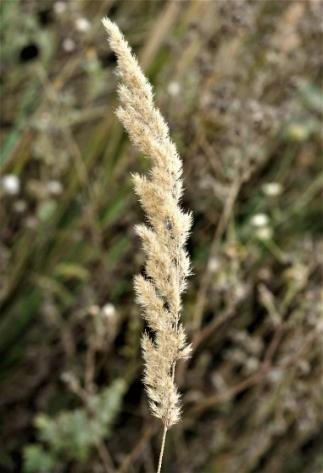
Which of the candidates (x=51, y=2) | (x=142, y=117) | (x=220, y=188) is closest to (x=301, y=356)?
(x=220, y=188)

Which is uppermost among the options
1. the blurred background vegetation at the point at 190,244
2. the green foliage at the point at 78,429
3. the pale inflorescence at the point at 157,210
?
the blurred background vegetation at the point at 190,244

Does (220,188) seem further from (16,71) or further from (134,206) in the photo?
(16,71)

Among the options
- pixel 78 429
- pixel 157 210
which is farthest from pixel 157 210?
pixel 78 429

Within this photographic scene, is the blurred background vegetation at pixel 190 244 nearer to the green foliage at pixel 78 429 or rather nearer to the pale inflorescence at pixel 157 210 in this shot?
the green foliage at pixel 78 429

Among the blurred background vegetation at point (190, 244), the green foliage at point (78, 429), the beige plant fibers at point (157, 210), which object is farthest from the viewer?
the blurred background vegetation at point (190, 244)

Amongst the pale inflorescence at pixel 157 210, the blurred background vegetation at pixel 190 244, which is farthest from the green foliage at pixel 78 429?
the pale inflorescence at pixel 157 210

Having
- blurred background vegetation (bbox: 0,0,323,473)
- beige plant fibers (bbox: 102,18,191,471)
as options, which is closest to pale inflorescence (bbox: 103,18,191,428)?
beige plant fibers (bbox: 102,18,191,471)
